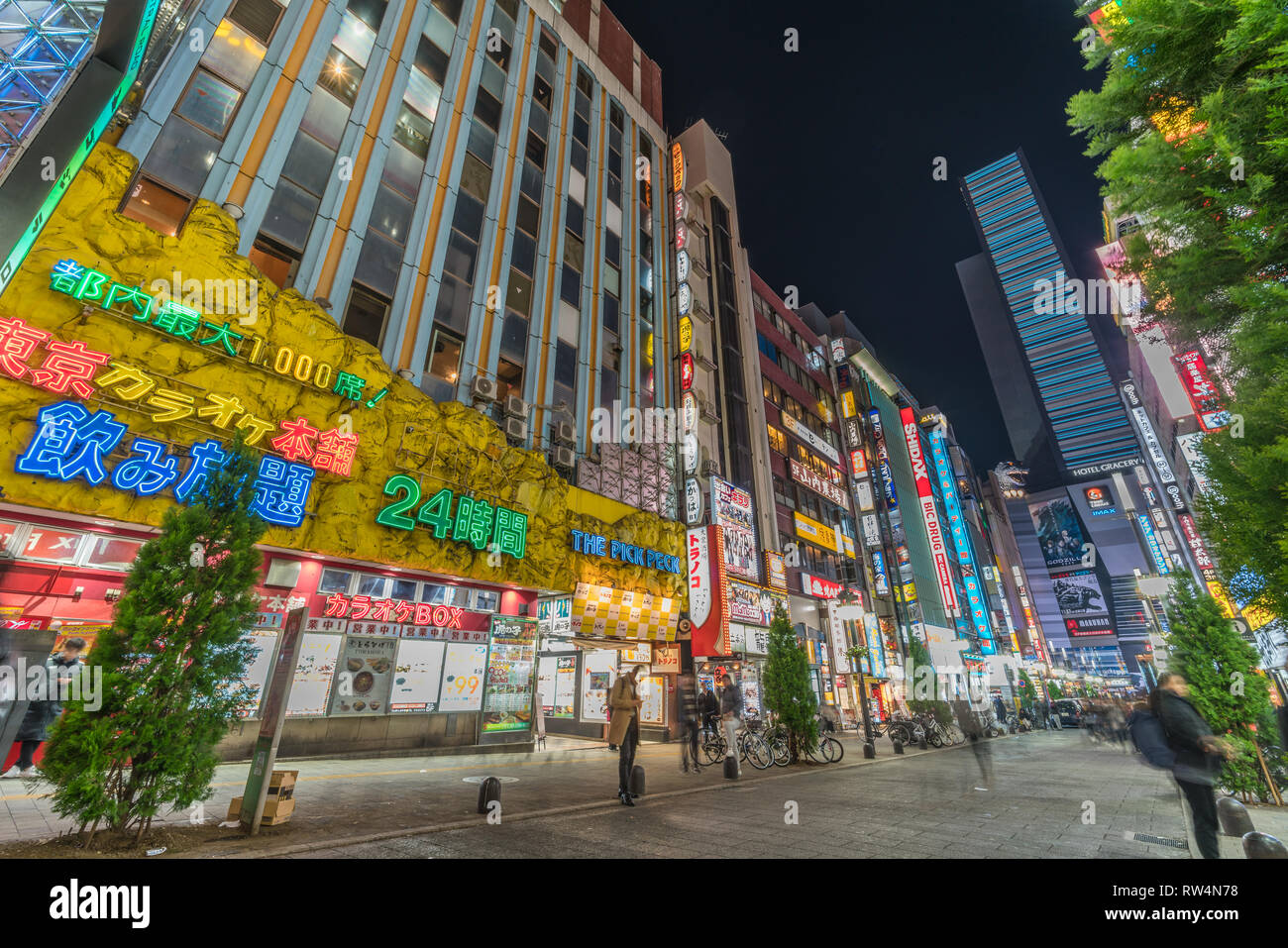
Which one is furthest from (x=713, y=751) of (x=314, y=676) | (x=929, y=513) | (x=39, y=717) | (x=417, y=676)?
(x=929, y=513)

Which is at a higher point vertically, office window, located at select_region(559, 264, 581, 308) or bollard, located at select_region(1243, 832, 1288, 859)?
office window, located at select_region(559, 264, 581, 308)

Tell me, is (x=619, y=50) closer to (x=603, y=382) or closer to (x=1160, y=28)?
(x=603, y=382)

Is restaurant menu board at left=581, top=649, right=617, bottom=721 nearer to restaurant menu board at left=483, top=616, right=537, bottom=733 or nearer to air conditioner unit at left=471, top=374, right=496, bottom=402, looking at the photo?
restaurant menu board at left=483, top=616, right=537, bottom=733

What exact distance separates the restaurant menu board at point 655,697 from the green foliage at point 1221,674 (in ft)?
52.3

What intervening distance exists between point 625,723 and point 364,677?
25.5 feet

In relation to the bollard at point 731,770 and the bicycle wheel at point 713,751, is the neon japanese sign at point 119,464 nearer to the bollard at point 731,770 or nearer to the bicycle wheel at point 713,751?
the bollard at point 731,770

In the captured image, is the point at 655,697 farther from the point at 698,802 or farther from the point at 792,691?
the point at 698,802

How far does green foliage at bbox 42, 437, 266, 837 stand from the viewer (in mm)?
4902

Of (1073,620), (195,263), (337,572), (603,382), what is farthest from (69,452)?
(1073,620)

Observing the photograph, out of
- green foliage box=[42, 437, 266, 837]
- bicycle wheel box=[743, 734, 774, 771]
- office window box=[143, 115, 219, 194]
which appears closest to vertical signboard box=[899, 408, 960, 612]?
bicycle wheel box=[743, 734, 774, 771]

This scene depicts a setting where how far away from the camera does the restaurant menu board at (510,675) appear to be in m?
15.2

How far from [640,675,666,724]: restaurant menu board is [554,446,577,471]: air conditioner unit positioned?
32.9 ft

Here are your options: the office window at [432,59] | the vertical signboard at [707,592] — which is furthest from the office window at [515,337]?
the vertical signboard at [707,592]
